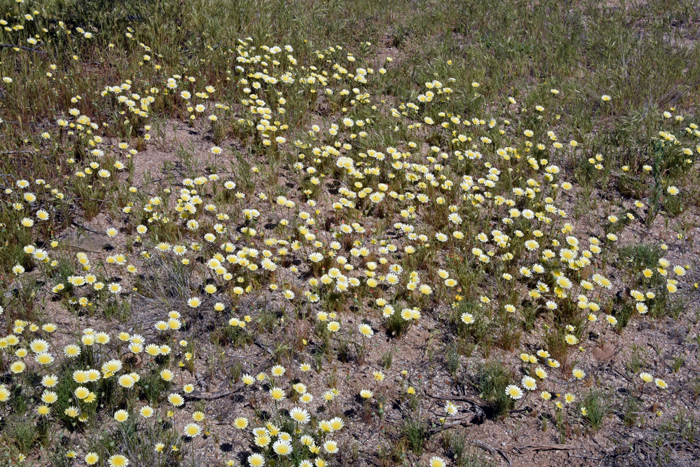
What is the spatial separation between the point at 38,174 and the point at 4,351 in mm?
1945

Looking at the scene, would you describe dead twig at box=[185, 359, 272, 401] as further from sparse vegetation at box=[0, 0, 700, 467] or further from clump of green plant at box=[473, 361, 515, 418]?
clump of green plant at box=[473, 361, 515, 418]

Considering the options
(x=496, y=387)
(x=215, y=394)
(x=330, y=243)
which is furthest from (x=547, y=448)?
(x=330, y=243)

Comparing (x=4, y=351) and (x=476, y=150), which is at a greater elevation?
(x=476, y=150)

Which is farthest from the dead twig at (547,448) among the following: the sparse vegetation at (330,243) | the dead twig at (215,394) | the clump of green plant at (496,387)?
the dead twig at (215,394)

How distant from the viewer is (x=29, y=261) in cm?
419

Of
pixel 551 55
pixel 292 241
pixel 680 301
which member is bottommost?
pixel 292 241

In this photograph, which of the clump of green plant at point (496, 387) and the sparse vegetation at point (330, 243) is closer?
the sparse vegetation at point (330, 243)

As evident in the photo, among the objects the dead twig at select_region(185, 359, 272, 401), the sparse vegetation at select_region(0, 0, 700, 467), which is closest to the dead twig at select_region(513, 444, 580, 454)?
the sparse vegetation at select_region(0, 0, 700, 467)

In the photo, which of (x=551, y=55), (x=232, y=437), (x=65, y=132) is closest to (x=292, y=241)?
(x=232, y=437)

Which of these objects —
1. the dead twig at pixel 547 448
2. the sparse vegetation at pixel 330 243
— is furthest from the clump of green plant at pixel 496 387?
the dead twig at pixel 547 448

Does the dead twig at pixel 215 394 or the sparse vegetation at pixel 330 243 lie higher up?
the sparse vegetation at pixel 330 243

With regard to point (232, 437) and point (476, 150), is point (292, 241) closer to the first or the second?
point (232, 437)

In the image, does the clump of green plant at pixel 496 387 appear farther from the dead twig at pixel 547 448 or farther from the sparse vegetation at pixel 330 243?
the dead twig at pixel 547 448

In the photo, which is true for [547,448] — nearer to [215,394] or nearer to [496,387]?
[496,387]
